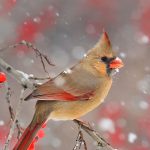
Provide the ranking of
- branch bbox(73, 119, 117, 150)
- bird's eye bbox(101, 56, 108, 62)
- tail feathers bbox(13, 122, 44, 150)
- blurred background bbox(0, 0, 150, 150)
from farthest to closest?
blurred background bbox(0, 0, 150, 150)
bird's eye bbox(101, 56, 108, 62)
branch bbox(73, 119, 117, 150)
tail feathers bbox(13, 122, 44, 150)

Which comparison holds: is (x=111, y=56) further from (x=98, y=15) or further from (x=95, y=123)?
(x=98, y=15)

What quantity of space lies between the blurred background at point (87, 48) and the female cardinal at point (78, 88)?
297 centimetres

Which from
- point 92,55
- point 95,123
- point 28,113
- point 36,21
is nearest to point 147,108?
point 95,123

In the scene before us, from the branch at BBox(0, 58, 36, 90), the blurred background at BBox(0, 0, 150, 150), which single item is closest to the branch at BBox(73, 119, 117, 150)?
the branch at BBox(0, 58, 36, 90)

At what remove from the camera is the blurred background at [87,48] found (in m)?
7.02

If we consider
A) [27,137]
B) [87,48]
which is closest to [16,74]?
[27,137]

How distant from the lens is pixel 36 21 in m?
8.72

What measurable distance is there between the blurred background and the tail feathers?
3.31 m

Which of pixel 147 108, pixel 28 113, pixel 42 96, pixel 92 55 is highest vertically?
pixel 147 108

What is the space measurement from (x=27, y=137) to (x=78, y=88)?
1.91 feet

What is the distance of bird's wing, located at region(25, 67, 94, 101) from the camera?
2973 millimetres

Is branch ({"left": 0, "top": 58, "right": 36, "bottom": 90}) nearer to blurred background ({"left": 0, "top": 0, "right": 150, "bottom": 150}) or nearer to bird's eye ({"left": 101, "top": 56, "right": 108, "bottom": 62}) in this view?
bird's eye ({"left": 101, "top": 56, "right": 108, "bottom": 62})

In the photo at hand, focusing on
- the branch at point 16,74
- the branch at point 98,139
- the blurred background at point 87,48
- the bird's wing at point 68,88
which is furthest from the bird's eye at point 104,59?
the blurred background at point 87,48

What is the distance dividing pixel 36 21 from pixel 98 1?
125cm
